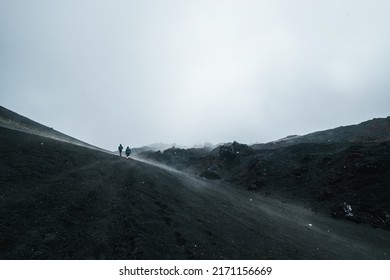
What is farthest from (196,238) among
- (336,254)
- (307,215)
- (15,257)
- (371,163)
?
(371,163)

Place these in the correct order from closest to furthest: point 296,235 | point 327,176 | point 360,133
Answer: point 296,235
point 327,176
point 360,133

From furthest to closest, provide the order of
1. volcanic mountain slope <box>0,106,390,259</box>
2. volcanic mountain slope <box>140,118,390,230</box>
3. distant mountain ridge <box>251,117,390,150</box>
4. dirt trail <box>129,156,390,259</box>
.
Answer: distant mountain ridge <box>251,117,390,150</box> < volcanic mountain slope <box>140,118,390,230</box> < dirt trail <box>129,156,390,259</box> < volcanic mountain slope <box>0,106,390,259</box>

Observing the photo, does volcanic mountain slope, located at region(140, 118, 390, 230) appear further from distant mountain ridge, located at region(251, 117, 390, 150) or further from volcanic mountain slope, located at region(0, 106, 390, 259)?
volcanic mountain slope, located at region(0, 106, 390, 259)

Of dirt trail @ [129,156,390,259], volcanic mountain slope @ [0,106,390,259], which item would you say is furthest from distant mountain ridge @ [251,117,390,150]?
volcanic mountain slope @ [0,106,390,259]

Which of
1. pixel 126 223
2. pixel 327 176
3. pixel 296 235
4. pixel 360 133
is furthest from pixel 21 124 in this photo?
pixel 360 133

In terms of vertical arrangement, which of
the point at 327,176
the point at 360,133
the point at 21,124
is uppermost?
the point at 360,133

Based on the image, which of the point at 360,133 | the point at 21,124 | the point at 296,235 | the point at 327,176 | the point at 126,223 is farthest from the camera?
the point at 360,133

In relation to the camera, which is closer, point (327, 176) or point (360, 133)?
point (327, 176)

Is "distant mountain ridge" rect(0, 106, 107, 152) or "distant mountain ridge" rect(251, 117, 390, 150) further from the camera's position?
"distant mountain ridge" rect(251, 117, 390, 150)

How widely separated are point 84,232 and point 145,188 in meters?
9.24

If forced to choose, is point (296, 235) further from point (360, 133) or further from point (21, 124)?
point (360, 133)

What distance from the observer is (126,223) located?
13.3m

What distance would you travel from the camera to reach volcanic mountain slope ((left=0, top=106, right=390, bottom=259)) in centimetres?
1096

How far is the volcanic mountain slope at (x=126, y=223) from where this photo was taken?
1096 cm
